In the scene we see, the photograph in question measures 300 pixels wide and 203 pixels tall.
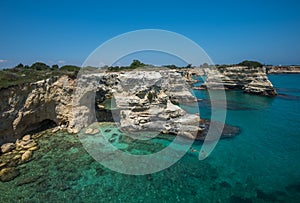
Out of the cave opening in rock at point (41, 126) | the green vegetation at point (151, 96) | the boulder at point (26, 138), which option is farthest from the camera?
the green vegetation at point (151, 96)

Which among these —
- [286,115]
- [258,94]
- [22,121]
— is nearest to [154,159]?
[22,121]

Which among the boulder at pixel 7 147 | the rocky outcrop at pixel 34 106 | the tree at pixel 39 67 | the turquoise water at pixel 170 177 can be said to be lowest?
the turquoise water at pixel 170 177

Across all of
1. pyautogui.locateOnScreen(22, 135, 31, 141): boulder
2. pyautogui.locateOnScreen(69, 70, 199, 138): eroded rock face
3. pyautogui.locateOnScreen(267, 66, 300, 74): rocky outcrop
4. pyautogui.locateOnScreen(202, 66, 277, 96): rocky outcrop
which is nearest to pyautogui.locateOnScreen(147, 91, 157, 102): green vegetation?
pyautogui.locateOnScreen(69, 70, 199, 138): eroded rock face

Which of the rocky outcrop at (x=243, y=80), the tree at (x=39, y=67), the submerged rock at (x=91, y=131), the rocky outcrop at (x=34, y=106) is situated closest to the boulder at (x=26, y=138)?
the rocky outcrop at (x=34, y=106)

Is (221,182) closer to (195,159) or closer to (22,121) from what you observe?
(195,159)

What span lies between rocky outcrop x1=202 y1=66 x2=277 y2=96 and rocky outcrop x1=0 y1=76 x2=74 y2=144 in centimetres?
3796

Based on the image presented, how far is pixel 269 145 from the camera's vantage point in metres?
14.5

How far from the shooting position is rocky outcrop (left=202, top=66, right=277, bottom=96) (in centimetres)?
3812

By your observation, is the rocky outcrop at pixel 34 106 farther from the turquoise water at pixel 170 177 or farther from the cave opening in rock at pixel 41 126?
the turquoise water at pixel 170 177

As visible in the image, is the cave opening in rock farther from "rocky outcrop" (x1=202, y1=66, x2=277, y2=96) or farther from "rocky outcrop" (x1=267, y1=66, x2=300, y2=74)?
"rocky outcrop" (x1=267, y1=66, x2=300, y2=74)

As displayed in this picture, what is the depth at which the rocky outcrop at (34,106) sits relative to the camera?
1269cm

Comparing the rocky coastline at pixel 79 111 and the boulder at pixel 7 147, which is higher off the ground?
the rocky coastline at pixel 79 111

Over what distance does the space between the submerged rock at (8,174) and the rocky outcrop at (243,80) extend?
42599 millimetres

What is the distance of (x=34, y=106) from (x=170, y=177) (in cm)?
1245
